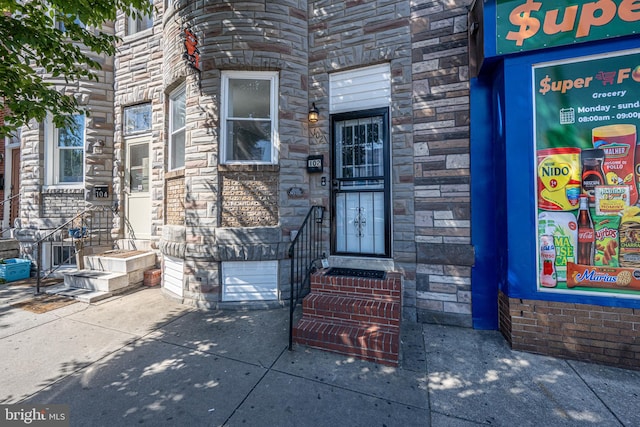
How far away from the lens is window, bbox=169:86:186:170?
16.5 ft

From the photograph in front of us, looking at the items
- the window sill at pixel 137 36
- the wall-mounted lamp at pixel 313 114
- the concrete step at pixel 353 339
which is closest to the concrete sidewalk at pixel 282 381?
the concrete step at pixel 353 339

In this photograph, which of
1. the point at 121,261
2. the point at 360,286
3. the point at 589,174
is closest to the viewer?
the point at 589,174

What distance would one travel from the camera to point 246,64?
4.30 metres

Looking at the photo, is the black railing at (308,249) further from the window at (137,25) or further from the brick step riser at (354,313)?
the window at (137,25)

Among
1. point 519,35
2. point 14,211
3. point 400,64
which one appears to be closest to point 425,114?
point 400,64

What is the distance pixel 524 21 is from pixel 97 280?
736 centimetres

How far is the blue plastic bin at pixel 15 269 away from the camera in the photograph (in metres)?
5.70

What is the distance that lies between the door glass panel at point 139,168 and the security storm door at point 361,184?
4.60m

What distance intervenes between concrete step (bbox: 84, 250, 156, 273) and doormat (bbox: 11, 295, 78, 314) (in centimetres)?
77

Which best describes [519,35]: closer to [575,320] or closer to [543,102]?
[543,102]

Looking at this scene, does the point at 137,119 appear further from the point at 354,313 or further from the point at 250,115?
the point at 354,313

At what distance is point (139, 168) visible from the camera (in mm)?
6270

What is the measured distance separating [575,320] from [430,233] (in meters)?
1.75

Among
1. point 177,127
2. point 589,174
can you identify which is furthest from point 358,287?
point 177,127
